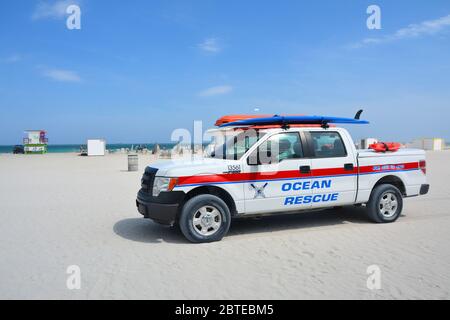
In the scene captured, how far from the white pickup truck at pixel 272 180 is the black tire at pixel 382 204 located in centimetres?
2

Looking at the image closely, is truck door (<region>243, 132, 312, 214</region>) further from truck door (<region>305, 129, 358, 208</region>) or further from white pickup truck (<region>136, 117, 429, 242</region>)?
truck door (<region>305, 129, 358, 208</region>)

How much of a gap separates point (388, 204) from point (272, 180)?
2.77m

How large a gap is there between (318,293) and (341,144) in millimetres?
3647

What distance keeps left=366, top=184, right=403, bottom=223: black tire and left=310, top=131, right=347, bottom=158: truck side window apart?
1.11m

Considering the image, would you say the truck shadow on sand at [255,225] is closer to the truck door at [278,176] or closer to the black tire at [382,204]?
the black tire at [382,204]

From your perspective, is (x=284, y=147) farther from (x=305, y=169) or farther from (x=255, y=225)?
(x=255, y=225)

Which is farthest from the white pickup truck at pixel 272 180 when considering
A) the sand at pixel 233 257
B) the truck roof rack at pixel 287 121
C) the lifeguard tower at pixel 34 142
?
the lifeguard tower at pixel 34 142

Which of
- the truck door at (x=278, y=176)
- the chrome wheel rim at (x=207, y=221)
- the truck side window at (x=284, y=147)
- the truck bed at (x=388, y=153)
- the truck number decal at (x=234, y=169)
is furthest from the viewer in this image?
the truck bed at (x=388, y=153)

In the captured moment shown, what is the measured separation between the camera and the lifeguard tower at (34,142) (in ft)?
148

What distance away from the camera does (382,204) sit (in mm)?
7344

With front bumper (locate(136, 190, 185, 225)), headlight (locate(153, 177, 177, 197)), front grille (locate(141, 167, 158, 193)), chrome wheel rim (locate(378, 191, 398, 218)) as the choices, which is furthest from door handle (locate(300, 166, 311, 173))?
front grille (locate(141, 167, 158, 193))
